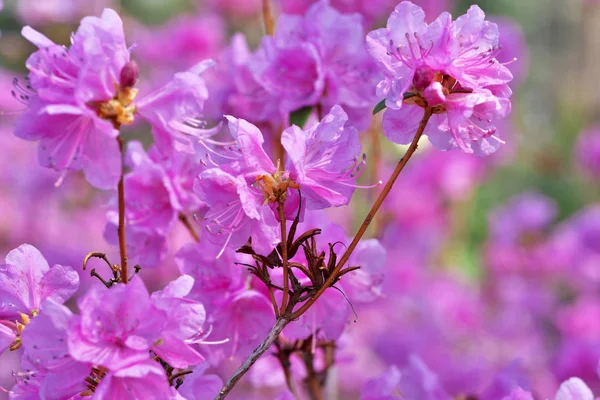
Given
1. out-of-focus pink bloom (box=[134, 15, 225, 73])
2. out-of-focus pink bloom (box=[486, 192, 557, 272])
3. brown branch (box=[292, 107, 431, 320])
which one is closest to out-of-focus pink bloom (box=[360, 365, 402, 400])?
brown branch (box=[292, 107, 431, 320])

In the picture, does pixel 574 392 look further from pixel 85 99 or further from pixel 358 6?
pixel 358 6

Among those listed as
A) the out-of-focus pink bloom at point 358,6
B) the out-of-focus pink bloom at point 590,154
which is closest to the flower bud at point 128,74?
the out-of-focus pink bloom at point 358,6

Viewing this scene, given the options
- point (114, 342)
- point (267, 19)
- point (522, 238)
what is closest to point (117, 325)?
point (114, 342)

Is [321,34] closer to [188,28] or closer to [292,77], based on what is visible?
[292,77]

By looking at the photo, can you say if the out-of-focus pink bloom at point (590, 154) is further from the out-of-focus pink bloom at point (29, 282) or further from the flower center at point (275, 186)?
the out-of-focus pink bloom at point (29, 282)

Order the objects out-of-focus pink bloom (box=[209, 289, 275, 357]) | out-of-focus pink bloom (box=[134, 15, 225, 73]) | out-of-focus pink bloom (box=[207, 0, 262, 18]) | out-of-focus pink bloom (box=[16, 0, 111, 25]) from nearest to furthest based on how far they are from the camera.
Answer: out-of-focus pink bloom (box=[209, 289, 275, 357]) → out-of-focus pink bloom (box=[134, 15, 225, 73]) → out-of-focus pink bloom (box=[16, 0, 111, 25]) → out-of-focus pink bloom (box=[207, 0, 262, 18])

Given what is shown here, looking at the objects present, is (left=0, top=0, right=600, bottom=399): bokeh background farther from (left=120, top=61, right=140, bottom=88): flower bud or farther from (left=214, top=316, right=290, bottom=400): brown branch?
(left=214, top=316, right=290, bottom=400): brown branch

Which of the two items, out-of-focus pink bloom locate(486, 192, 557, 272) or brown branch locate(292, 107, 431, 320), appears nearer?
brown branch locate(292, 107, 431, 320)
